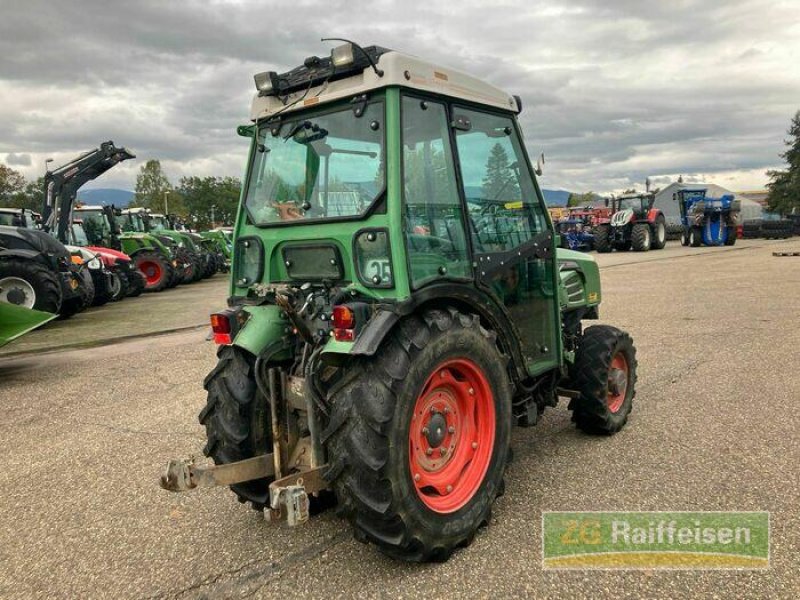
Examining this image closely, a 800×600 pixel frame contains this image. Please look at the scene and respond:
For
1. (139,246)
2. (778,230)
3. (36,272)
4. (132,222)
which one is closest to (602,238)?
(778,230)

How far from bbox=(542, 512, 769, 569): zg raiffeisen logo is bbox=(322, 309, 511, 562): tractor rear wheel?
391 mm

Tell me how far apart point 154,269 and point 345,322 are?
1652 centimetres

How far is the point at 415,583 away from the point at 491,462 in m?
0.71

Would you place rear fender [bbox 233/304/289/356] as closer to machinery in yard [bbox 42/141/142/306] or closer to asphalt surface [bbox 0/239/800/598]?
asphalt surface [bbox 0/239/800/598]

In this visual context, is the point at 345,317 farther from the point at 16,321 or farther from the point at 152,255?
the point at 152,255

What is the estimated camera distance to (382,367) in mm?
2719

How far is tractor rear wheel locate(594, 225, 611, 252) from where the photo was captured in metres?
26.8

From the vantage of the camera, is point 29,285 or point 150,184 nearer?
point 29,285

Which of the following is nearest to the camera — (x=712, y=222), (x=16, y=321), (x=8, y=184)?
(x=16, y=321)

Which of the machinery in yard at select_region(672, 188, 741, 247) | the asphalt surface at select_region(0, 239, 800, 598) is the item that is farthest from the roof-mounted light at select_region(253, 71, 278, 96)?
the machinery in yard at select_region(672, 188, 741, 247)

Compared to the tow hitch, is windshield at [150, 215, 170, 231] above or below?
above

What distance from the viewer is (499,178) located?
3650mm

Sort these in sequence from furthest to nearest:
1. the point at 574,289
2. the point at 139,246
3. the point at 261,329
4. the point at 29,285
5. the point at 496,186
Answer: the point at 139,246
the point at 29,285
the point at 574,289
the point at 496,186
the point at 261,329

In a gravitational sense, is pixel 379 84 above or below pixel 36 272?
above
